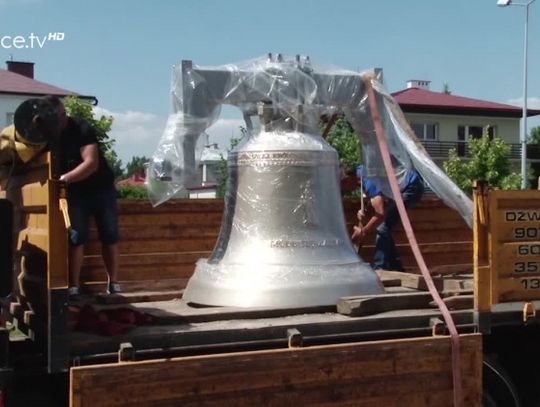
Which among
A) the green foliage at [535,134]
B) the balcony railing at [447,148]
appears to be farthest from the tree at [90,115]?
the green foliage at [535,134]

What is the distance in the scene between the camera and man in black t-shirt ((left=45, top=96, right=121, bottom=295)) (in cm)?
529

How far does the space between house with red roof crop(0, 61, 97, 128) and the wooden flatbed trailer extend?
2524 centimetres

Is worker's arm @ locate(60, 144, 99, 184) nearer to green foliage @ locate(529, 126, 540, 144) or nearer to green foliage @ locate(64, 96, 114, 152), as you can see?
green foliage @ locate(64, 96, 114, 152)

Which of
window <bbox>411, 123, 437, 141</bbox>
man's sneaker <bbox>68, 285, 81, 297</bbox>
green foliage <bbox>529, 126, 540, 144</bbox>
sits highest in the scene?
green foliage <bbox>529, 126, 540, 144</bbox>

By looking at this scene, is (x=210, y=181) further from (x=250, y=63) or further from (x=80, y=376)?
(x=80, y=376)

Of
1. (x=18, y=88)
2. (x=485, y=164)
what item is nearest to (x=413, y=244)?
(x=485, y=164)

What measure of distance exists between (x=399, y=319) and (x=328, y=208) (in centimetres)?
98

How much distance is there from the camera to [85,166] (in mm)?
5223

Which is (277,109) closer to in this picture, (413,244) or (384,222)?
(413,244)

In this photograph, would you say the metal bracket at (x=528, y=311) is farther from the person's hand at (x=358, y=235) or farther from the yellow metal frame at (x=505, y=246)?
the person's hand at (x=358, y=235)

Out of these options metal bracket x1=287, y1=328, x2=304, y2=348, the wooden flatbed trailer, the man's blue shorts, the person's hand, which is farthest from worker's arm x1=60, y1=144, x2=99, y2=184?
the person's hand

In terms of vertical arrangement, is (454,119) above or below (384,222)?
above

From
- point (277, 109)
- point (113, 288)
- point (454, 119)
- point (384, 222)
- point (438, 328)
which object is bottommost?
point (438, 328)

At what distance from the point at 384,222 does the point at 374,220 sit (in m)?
0.09
